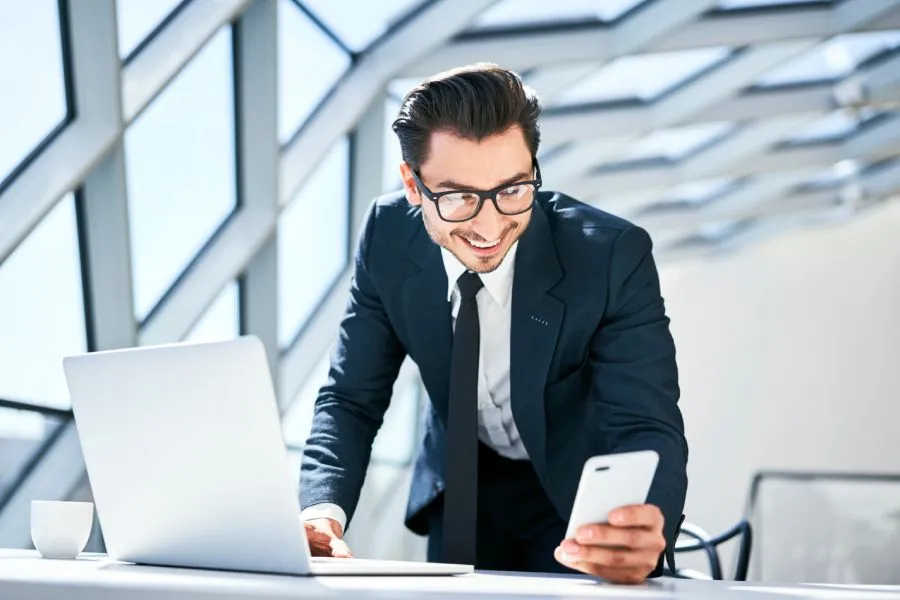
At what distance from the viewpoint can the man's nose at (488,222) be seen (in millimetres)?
2410

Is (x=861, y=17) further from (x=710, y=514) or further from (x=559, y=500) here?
(x=710, y=514)

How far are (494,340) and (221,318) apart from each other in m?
4.53

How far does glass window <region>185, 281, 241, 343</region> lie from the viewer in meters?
6.68

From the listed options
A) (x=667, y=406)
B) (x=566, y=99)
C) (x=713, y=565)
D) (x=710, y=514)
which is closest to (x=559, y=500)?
(x=667, y=406)

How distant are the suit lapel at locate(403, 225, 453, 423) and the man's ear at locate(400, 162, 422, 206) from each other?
0.12m

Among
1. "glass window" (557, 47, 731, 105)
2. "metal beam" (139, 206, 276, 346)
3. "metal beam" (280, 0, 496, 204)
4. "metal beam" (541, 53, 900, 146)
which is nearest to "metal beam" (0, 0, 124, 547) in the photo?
"metal beam" (139, 206, 276, 346)

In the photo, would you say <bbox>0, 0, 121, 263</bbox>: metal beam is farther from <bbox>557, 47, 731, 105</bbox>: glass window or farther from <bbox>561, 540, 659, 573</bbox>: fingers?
<bbox>557, 47, 731, 105</bbox>: glass window

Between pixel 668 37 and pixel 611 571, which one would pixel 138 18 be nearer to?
pixel 668 37

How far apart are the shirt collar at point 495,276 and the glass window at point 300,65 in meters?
3.65

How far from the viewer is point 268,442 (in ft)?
5.11

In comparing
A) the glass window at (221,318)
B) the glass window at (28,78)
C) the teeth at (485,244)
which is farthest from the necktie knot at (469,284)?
the glass window at (221,318)

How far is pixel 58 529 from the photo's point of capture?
2.09 meters

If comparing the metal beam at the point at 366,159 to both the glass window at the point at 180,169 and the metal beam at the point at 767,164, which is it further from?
the metal beam at the point at 767,164

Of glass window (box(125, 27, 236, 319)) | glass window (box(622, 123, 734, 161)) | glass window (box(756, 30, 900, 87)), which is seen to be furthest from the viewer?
glass window (box(622, 123, 734, 161))
